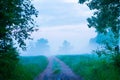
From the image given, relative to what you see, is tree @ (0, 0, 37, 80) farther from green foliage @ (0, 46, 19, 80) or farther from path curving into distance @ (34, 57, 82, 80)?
path curving into distance @ (34, 57, 82, 80)

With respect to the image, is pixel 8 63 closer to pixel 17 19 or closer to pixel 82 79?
pixel 17 19

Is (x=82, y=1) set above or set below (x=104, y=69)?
above

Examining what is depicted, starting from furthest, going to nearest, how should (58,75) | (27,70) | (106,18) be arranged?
(58,75) < (27,70) < (106,18)

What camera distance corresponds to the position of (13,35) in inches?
834

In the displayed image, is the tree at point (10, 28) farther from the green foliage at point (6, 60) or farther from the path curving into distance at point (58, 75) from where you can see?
the path curving into distance at point (58, 75)

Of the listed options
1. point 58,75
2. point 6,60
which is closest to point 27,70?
point 58,75

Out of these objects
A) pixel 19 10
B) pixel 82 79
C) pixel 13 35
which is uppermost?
pixel 19 10

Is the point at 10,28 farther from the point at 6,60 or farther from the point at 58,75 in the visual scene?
the point at 58,75

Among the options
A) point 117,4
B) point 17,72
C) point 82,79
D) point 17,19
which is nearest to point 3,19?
point 17,19

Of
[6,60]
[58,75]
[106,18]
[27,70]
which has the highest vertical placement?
[106,18]

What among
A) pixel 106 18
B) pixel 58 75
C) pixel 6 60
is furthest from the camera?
pixel 58 75

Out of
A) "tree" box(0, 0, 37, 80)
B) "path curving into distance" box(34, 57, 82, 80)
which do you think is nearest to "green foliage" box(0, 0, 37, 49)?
"tree" box(0, 0, 37, 80)

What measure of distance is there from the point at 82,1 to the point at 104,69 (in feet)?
18.4

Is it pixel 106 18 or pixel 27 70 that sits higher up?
pixel 106 18
